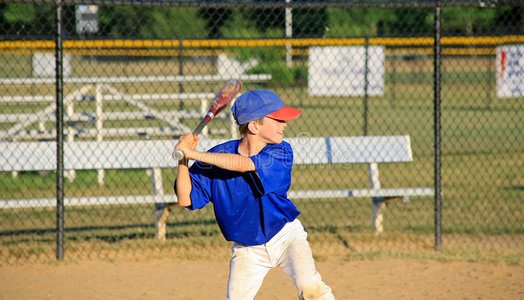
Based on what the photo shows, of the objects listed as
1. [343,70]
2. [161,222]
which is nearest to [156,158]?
[161,222]

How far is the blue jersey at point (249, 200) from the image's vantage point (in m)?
2.79

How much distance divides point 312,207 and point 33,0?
12.8 ft

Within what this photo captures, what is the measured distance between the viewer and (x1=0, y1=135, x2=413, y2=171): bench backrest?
5465 mm

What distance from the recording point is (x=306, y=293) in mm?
2773

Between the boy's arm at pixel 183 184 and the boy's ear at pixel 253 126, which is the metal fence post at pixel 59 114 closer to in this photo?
the boy's arm at pixel 183 184

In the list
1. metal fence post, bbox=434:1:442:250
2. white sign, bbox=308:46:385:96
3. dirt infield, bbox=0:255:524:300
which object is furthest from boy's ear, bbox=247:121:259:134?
white sign, bbox=308:46:385:96

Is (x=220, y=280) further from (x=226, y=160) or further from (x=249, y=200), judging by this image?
(x=226, y=160)

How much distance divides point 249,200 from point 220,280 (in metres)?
2.01

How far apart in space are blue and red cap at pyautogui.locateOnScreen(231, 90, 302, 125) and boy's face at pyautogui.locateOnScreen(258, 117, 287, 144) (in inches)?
1.2

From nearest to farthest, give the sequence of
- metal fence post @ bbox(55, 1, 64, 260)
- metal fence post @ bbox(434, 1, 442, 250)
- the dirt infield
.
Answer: the dirt infield, metal fence post @ bbox(55, 1, 64, 260), metal fence post @ bbox(434, 1, 442, 250)

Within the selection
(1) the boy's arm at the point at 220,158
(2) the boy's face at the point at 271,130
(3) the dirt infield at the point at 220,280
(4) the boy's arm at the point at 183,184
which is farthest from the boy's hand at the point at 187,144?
(3) the dirt infield at the point at 220,280

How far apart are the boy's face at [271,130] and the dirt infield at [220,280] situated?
177cm

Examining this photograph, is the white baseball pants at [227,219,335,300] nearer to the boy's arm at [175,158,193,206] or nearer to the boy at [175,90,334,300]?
the boy at [175,90,334,300]

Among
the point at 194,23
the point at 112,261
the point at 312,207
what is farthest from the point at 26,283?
the point at 194,23
